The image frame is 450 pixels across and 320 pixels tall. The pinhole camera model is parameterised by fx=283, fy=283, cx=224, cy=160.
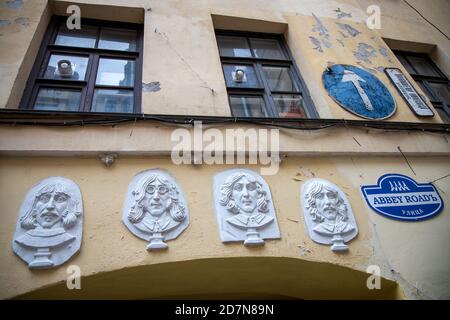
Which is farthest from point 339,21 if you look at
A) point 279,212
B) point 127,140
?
point 127,140

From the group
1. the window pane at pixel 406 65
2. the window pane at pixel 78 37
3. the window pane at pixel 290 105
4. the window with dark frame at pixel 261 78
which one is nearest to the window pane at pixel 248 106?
the window with dark frame at pixel 261 78

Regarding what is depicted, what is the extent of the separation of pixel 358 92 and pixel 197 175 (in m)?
2.49

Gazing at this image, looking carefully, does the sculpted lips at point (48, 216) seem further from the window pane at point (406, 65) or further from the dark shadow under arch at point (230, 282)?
the window pane at point (406, 65)

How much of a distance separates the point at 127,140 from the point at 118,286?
1242mm

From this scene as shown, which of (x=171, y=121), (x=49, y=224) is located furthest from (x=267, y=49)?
(x=49, y=224)

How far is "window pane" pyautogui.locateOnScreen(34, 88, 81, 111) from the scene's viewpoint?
306 centimetres

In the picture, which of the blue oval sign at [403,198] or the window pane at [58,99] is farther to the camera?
the window pane at [58,99]

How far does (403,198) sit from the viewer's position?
114 inches

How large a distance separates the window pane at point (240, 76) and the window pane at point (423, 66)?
3.21m

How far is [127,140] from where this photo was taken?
2.62 meters

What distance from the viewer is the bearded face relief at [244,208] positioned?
2.38 m

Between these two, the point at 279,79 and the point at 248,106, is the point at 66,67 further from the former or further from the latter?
the point at 279,79

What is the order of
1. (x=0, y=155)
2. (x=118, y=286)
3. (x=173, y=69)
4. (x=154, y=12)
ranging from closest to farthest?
(x=118, y=286) < (x=0, y=155) < (x=173, y=69) < (x=154, y=12)
